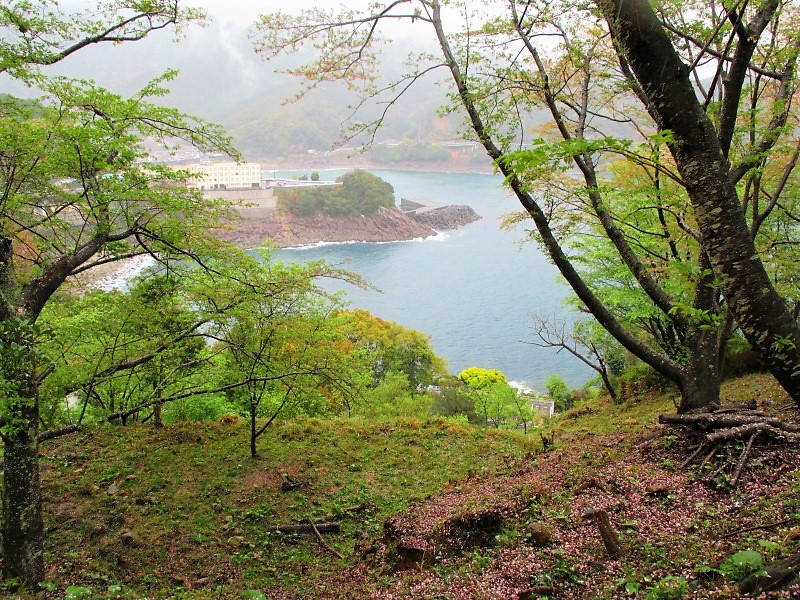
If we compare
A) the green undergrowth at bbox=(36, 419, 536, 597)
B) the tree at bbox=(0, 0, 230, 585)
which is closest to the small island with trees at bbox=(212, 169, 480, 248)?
the green undergrowth at bbox=(36, 419, 536, 597)

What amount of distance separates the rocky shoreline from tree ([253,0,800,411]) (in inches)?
2737

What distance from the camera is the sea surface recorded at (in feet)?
132

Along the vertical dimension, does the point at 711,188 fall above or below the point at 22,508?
above

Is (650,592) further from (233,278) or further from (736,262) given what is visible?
(233,278)

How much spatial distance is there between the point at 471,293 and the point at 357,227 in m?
32.7

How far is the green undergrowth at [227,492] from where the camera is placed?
585 cm

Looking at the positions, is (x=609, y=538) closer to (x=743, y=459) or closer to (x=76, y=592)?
(x=743, y=459)

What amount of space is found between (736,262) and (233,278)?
5.70 m

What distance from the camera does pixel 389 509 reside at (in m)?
7.28

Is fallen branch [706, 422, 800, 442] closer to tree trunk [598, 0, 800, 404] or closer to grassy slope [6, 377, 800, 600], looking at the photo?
grassy slope [6, 377, 800, 600]

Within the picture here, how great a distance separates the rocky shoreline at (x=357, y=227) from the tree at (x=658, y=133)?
6951 centimetres

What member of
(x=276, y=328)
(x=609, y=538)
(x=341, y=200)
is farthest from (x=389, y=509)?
(x=341, y=200)

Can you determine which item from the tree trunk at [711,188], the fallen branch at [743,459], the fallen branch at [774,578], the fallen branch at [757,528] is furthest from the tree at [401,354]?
the fallen branch at [774,578]

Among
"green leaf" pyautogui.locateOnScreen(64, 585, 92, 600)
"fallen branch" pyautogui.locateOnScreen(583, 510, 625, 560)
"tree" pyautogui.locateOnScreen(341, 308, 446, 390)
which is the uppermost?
"fallen branch" pyautogui.locateOnScreen(583, 510, 625, 560)
